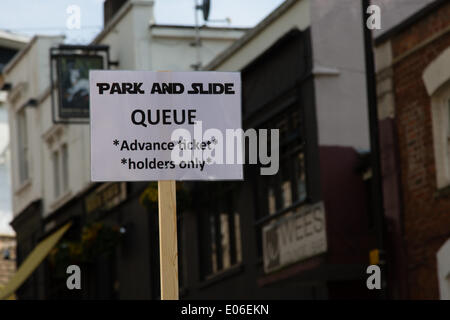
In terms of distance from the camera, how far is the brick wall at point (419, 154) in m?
18.3

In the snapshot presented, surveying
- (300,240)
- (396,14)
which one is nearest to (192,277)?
(300,240)

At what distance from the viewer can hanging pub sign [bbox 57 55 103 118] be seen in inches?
1240

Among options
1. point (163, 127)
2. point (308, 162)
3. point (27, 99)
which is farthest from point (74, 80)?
point (163, 127)

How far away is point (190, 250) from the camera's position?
91.1 feet

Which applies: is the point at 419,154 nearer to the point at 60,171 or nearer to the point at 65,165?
the point at 65,165

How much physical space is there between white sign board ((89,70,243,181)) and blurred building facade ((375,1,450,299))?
418 inches

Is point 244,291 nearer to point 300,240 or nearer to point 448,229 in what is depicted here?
point 300,240

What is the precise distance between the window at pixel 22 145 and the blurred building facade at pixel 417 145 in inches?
884

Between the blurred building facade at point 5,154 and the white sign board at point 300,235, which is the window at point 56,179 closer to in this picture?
the blurred building facade at point 5,154

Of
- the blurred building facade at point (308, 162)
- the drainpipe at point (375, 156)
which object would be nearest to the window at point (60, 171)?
the blurred building facade at point (308, 162)

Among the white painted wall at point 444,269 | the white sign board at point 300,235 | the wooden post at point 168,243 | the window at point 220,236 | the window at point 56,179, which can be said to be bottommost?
the wooden post at point 168,243

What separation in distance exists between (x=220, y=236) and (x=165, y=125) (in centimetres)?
1887

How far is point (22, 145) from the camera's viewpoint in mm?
40656
